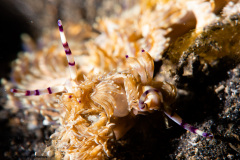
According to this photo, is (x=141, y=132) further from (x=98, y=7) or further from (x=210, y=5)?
(x=98, y=7)

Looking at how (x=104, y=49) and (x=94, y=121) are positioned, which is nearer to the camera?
(x=94, y=121)

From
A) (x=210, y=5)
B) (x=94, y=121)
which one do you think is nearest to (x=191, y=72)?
(x=210, y=5)

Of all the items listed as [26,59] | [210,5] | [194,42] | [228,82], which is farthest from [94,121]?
[26,59]

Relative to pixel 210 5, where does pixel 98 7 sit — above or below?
above

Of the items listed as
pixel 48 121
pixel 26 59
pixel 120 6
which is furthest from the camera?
pixel 120 6

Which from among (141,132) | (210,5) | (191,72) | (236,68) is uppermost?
(210,5)

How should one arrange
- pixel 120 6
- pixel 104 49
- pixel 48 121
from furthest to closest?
pixel 120 6 → pixel 104 49 → pixel 48 121

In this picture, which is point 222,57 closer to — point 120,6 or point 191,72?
point 191,72
